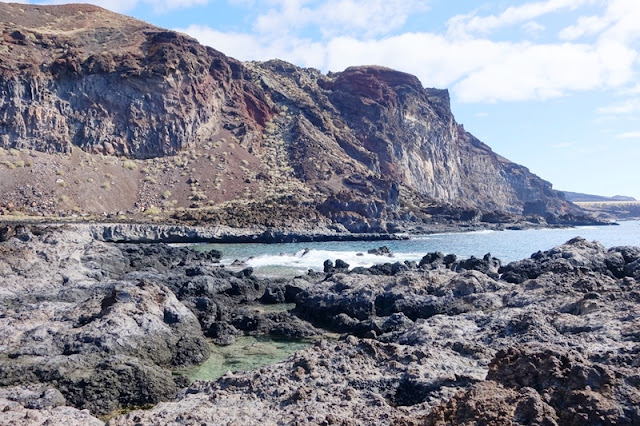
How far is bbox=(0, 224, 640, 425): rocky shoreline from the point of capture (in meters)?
6.20

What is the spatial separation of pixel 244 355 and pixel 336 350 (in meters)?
6.69

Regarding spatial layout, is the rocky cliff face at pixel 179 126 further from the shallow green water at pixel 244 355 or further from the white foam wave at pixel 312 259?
the shallow green water at pixel 244 355

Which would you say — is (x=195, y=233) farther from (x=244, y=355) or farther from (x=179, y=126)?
(x=244, y=355)

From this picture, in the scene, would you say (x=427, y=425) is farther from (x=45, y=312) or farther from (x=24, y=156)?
(x=24, y=156)

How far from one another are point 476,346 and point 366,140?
401 ft

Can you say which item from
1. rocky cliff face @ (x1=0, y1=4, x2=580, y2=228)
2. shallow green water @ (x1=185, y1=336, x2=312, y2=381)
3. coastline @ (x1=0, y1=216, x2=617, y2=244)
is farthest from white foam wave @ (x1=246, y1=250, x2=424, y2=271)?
rocky cliff face @ (x1=0, y1=4, x2=580, y2=228)

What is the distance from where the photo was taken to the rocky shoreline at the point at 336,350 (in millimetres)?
6203

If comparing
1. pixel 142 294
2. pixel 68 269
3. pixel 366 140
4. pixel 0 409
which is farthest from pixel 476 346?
pixel 366 140

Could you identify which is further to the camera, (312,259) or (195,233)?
(195,233)

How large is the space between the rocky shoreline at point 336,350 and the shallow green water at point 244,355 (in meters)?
0.50

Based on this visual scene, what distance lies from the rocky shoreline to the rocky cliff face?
4886cm

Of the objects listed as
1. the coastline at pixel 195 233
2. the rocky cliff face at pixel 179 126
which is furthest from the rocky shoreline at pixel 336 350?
the rocky cliff face at pixel 179 126

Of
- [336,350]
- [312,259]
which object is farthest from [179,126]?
[336,350]

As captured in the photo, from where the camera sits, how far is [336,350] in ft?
28.9
